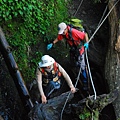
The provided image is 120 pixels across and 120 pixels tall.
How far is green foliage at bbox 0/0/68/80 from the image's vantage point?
851 centimetres

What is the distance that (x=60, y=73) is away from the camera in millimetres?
7047

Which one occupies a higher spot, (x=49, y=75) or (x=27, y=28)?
(x=27, y=28)

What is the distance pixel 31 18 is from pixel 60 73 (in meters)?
2.59

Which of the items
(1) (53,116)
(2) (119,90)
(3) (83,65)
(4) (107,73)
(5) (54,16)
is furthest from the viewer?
(5) (54,16)

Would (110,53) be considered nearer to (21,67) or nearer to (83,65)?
(83,65)

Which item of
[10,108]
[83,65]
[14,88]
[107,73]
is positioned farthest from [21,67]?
[107,73]

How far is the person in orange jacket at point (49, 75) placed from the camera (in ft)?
21.8

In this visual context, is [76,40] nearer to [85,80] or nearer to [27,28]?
[85,80]

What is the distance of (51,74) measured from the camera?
6.95 meters

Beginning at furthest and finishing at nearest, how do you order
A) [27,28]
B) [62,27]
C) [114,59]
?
[27,28] < [114,59] < [62,27]

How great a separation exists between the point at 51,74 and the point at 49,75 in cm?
6

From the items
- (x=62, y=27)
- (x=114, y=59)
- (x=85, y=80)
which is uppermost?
(x=62, y=27)

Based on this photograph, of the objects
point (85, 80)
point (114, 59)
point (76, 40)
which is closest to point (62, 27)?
point (76, 40)

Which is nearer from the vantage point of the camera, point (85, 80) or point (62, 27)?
point (62, 27)
